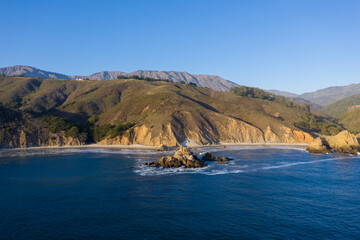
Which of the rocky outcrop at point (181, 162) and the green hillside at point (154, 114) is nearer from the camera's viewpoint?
the rocky outcrop at point (181, 162)

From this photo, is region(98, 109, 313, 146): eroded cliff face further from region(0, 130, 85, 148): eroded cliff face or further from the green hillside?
region(0, 130, 85, 148): eroded cliff face

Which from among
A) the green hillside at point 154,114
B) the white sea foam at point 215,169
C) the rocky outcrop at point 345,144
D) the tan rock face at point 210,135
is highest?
the green hillside at point 154,114

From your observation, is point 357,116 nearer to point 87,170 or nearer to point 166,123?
point 166,123

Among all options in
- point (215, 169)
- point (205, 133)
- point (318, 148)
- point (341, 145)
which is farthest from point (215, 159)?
point (341, 145)

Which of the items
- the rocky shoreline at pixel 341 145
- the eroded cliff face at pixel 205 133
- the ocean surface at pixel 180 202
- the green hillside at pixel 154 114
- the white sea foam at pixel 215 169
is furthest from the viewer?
the green hillside at pixel 154 114

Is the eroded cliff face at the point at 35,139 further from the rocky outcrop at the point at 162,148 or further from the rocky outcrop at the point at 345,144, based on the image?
the rocky outcrop at the point at 345,144

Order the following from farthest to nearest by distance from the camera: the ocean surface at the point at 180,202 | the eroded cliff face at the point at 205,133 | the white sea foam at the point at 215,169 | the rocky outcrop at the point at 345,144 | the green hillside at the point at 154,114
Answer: the green hillside at the point at 154,114 → the eroded cliff face at the point at 205,133 → the rocky outcrop at the point at 345,144 → the white sea foam at the point at 215,169 → the ocean surface at the point at 180,202

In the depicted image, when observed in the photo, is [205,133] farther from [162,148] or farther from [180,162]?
[180,162]

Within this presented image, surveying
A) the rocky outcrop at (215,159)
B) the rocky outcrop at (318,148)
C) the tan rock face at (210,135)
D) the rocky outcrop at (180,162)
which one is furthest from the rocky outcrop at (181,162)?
the rocky outcrop at (318,148)

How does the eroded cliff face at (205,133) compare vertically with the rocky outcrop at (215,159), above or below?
above
